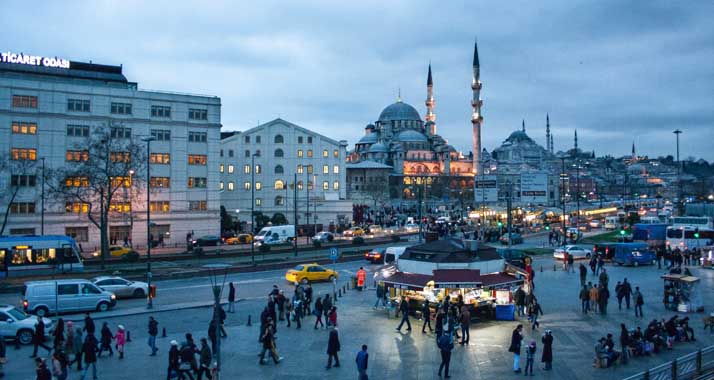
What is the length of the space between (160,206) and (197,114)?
30.0 ft

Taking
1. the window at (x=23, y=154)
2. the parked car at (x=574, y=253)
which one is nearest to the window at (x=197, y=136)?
the window at (x=23, y=154)

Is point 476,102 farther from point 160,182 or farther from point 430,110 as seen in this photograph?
point 160,182

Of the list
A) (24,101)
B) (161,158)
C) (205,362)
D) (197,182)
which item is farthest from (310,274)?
(24,101)

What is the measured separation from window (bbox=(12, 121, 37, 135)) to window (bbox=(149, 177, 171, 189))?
9.90m

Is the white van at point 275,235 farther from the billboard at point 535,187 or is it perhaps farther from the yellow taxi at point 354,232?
the billboard at point 535,187

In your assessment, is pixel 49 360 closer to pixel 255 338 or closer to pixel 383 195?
pixel 255 338

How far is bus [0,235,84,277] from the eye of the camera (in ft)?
106

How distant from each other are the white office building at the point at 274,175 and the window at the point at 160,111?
18200mm

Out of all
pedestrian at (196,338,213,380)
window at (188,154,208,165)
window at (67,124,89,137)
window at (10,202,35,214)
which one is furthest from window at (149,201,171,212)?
pedestrian at (196,338,213,380)

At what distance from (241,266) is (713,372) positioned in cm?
2842

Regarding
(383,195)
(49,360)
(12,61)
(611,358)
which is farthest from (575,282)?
(383,195)

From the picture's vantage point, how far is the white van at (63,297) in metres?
22.2

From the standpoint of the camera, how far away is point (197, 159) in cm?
5603

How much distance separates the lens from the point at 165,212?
54062mm
